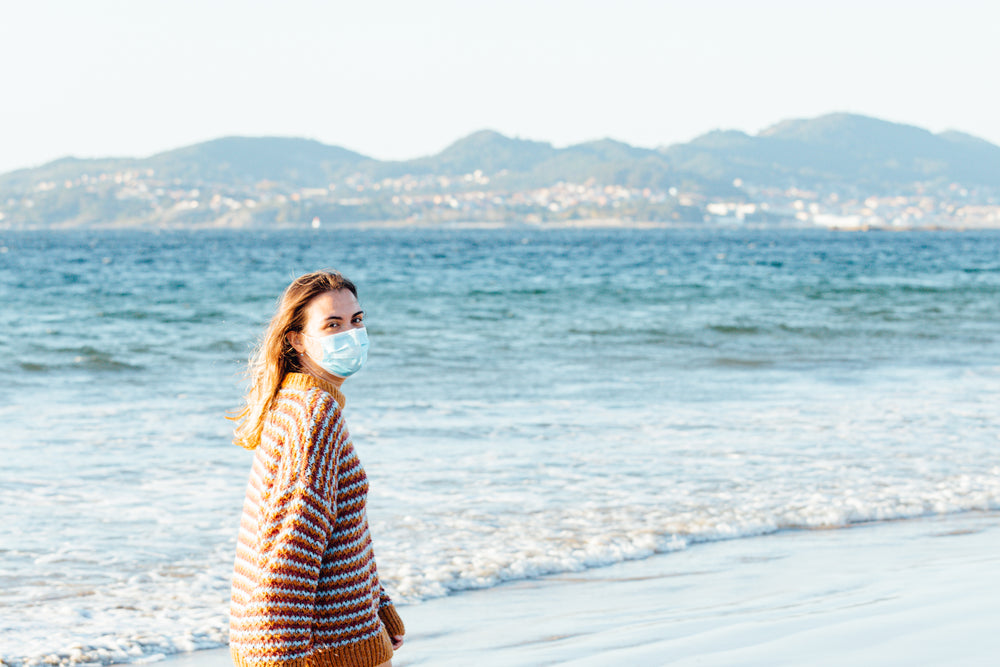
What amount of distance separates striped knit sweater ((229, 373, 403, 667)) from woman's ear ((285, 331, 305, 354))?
0.35 ft

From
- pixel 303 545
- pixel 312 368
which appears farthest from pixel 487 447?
pixel 303 545

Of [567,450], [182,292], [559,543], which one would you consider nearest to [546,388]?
[567,450]

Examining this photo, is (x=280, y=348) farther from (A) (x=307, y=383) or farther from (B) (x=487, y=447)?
(B) (x=487, y=447)

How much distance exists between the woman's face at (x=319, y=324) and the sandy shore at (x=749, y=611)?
2.15 m

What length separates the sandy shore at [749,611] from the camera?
13.9ft

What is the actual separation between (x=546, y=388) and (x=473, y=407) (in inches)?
74.7

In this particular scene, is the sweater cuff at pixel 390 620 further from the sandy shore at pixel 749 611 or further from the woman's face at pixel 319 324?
the sandy shore at pixel 749 611

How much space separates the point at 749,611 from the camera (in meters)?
4.88

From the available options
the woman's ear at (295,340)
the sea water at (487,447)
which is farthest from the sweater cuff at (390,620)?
the sea water at (487,447)

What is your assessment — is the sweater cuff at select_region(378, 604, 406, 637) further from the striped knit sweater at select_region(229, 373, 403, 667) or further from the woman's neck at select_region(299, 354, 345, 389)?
the woman's neck at select_region(299, 354, 345, 389)

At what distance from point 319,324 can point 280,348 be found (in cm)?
11

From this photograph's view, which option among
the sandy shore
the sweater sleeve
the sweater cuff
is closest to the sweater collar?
the sweater sleeve

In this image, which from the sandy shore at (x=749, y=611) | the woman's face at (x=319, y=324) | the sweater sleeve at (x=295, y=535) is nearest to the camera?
the sweater sleeve at (x=295, y=535)

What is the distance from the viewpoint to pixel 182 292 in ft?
101
